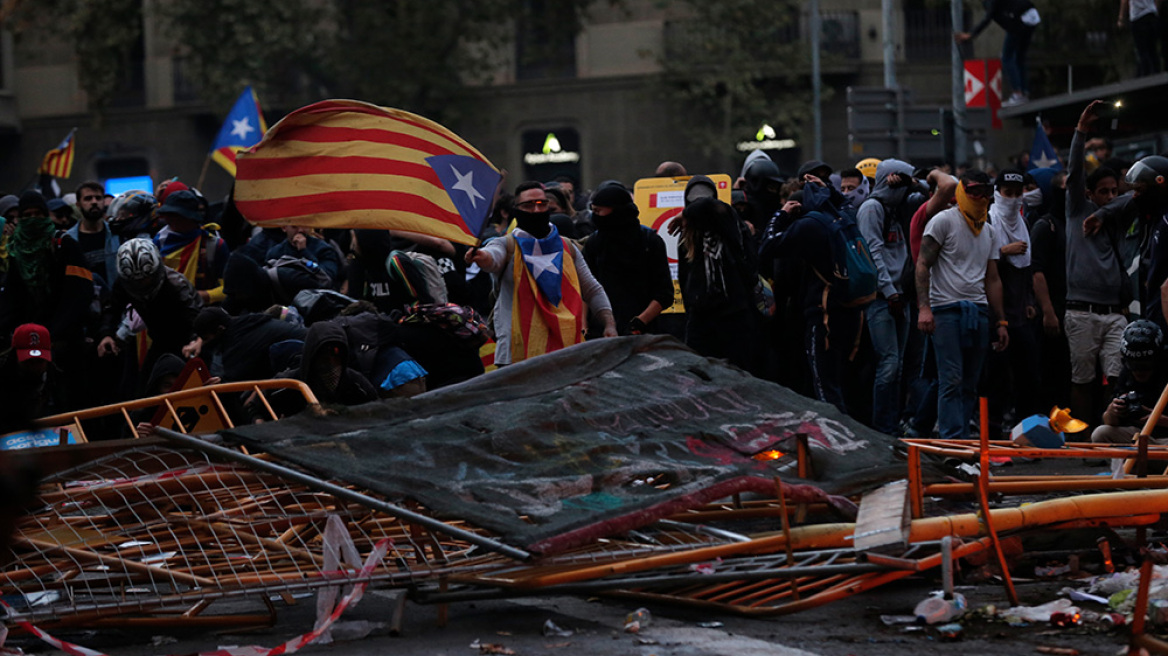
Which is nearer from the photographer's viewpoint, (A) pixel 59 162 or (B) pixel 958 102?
(A) pixel 59 162

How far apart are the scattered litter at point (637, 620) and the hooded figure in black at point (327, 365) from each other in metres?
2.68

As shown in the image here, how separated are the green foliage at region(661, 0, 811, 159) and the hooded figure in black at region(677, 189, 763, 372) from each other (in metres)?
23.4

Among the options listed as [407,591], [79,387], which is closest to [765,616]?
[407,591]

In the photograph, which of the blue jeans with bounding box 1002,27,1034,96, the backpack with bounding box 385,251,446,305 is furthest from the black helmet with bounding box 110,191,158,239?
the blue jeans with bounding box 1002,27,1034,96

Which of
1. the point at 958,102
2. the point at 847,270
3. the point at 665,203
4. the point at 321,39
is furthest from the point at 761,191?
the point at 321,39

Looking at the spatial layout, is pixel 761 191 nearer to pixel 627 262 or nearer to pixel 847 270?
pixel 847 270

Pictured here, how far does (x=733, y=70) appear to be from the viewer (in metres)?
33.5

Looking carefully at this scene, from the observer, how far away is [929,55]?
3575 centimetres

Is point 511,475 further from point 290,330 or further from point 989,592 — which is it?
point 290,330

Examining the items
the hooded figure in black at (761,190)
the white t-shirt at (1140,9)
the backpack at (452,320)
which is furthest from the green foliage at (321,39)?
the backpack at (452,320)

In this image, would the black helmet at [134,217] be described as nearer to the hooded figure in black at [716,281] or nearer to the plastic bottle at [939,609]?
the hooded figure in black at [716,281]

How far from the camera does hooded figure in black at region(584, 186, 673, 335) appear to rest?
1000cm

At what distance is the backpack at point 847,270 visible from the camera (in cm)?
1052

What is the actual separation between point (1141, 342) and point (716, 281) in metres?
2.55
